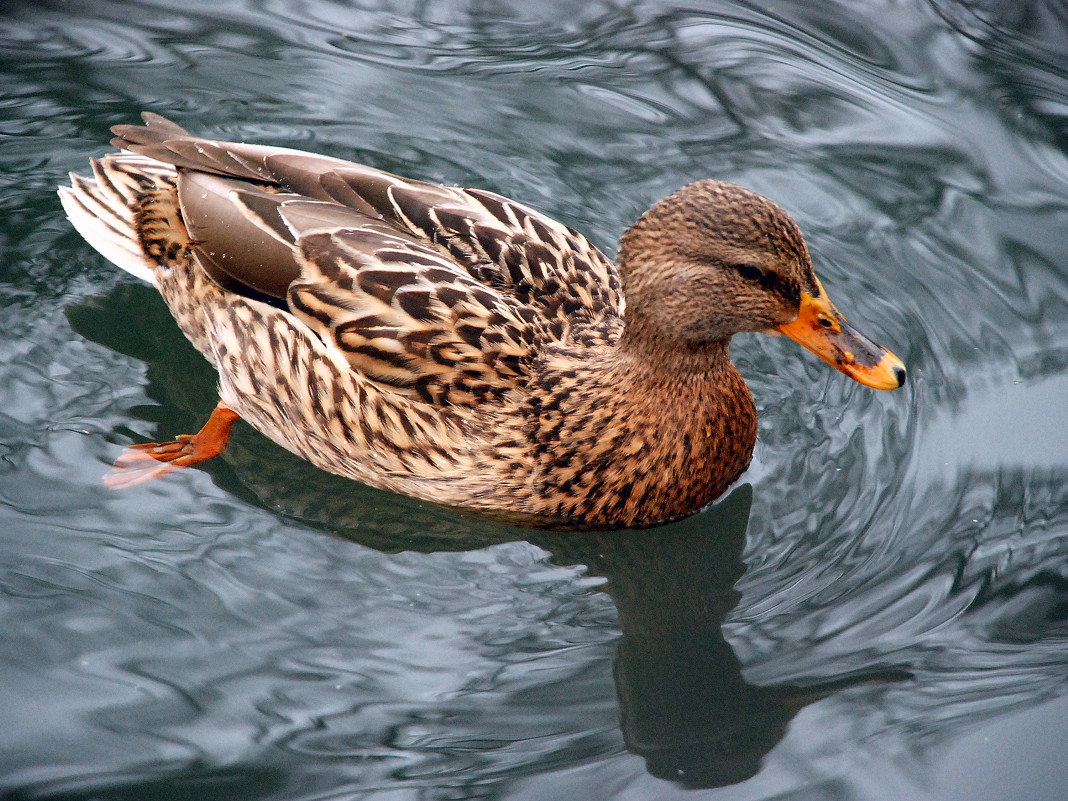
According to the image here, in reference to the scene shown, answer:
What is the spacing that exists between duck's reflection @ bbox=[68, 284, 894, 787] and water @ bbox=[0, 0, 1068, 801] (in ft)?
0.05

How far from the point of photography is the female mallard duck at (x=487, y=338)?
4586 mm

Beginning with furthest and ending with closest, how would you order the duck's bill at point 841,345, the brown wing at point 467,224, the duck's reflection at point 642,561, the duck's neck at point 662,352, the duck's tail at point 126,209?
1. the duck's tail at point 126,209
2. the brown wing at point 467,224
3. the duck's neck at point 662,352
4. the duck's bill at point 841,345
5. the duck's reflection at point 642,561

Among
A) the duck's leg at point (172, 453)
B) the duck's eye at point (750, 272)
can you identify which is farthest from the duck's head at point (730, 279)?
the duck's leg at point (172, 453)

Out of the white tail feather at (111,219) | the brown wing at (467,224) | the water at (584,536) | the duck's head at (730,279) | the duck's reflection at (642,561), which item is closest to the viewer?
the water at (584,536)

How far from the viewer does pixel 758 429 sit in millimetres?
5574

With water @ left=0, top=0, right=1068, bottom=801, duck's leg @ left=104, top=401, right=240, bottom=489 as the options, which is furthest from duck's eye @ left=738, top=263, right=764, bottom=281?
duck's leg @ left=104, top=401, right=240, bottom=489

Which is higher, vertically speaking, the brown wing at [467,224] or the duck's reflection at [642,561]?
the brown wing at [467,224]

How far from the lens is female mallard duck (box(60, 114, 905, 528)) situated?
4586mm

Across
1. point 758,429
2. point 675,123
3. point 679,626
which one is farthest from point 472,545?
point 675,123

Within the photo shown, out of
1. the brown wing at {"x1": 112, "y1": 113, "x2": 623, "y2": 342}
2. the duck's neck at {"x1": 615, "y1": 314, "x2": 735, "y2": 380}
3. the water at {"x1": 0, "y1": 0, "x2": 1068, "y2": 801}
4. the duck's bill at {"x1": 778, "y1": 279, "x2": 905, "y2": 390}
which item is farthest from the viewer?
the brown wing at {"x1": 112, "y1": 113, "x2": 623, "y2": 342}

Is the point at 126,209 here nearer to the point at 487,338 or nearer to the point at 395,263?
the point at 395,263

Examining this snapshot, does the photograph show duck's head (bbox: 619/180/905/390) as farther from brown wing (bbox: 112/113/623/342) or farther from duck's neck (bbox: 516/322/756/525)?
brown wing (bbox: 112/113/623/342)

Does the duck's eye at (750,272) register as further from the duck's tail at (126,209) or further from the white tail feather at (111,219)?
the white tail feather at (111,219)

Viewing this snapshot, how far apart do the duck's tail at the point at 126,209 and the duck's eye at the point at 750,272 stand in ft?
9.47
